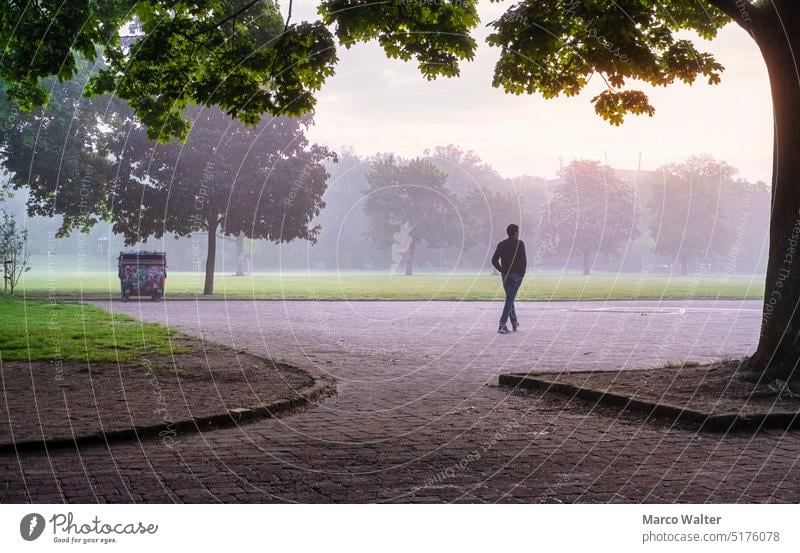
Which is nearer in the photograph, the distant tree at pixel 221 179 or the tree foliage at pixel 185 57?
the tree foliage at pixel 185 57

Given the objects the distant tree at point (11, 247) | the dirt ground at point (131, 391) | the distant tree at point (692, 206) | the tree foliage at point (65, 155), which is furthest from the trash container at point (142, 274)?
the distant tree at point (692, 206)

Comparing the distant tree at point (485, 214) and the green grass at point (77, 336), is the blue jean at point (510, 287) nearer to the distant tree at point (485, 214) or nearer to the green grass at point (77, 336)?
the green grass at point (77, 336)

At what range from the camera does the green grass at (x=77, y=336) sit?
12.5 meters

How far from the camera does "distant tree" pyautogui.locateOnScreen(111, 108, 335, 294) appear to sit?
115 ft

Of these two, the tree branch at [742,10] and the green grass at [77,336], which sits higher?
the tree branch at [742,10]

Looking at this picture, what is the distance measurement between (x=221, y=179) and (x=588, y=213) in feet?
167

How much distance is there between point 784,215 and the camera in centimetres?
922

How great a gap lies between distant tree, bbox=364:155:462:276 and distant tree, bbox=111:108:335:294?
97.9 feet

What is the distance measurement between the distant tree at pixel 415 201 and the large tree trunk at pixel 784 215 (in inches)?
2200

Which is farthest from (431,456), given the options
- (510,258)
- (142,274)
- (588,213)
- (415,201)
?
(588,213)

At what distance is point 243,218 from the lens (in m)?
36.1

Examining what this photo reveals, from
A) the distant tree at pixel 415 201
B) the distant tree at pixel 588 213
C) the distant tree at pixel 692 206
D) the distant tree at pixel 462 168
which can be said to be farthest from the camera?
the distant tree at pixel 692 206
